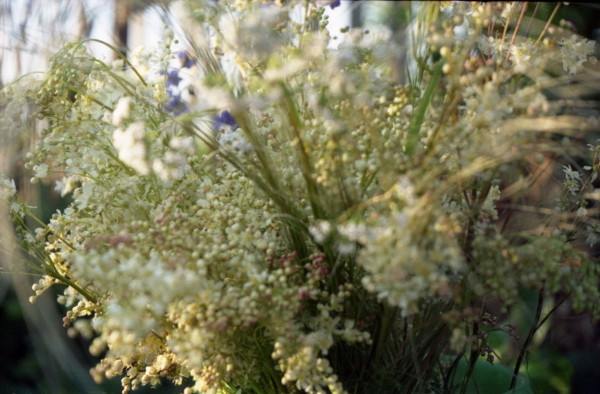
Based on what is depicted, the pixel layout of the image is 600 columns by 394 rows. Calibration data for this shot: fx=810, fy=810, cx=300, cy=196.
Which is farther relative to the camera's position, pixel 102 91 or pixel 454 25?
pixel 102 91

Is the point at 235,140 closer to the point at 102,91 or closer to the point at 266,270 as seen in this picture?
the point at 266,270

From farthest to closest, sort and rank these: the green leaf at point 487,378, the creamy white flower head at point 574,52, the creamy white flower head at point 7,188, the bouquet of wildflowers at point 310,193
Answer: the green leaf at point 487,378 → the creamy white flower head at point 7,188 → the creamy white flower head at point 574,52 → the bouquet of wildflowers at point 310,193

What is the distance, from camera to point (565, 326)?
390cm

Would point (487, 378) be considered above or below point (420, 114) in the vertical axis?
below

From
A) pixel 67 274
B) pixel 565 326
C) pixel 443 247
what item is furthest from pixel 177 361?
pixel 565 326

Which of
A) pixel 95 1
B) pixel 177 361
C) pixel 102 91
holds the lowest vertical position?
pixel 177 361

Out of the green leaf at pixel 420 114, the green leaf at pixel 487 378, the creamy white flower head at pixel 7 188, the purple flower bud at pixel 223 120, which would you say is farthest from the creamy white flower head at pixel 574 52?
the creamy white flower head at pixel 7 188

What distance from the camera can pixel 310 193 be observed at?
0.71m

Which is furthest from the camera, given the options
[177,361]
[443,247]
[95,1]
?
[95,1]

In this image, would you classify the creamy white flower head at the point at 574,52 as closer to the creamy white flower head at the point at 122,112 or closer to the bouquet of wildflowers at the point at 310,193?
the bouquet of wildflowers at the point at 310,193

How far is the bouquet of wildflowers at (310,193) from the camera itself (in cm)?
64

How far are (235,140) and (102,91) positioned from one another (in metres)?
0.24

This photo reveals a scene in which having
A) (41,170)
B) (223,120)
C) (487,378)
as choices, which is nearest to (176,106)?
(223,120)

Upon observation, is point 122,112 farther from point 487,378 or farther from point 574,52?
point 487,378
